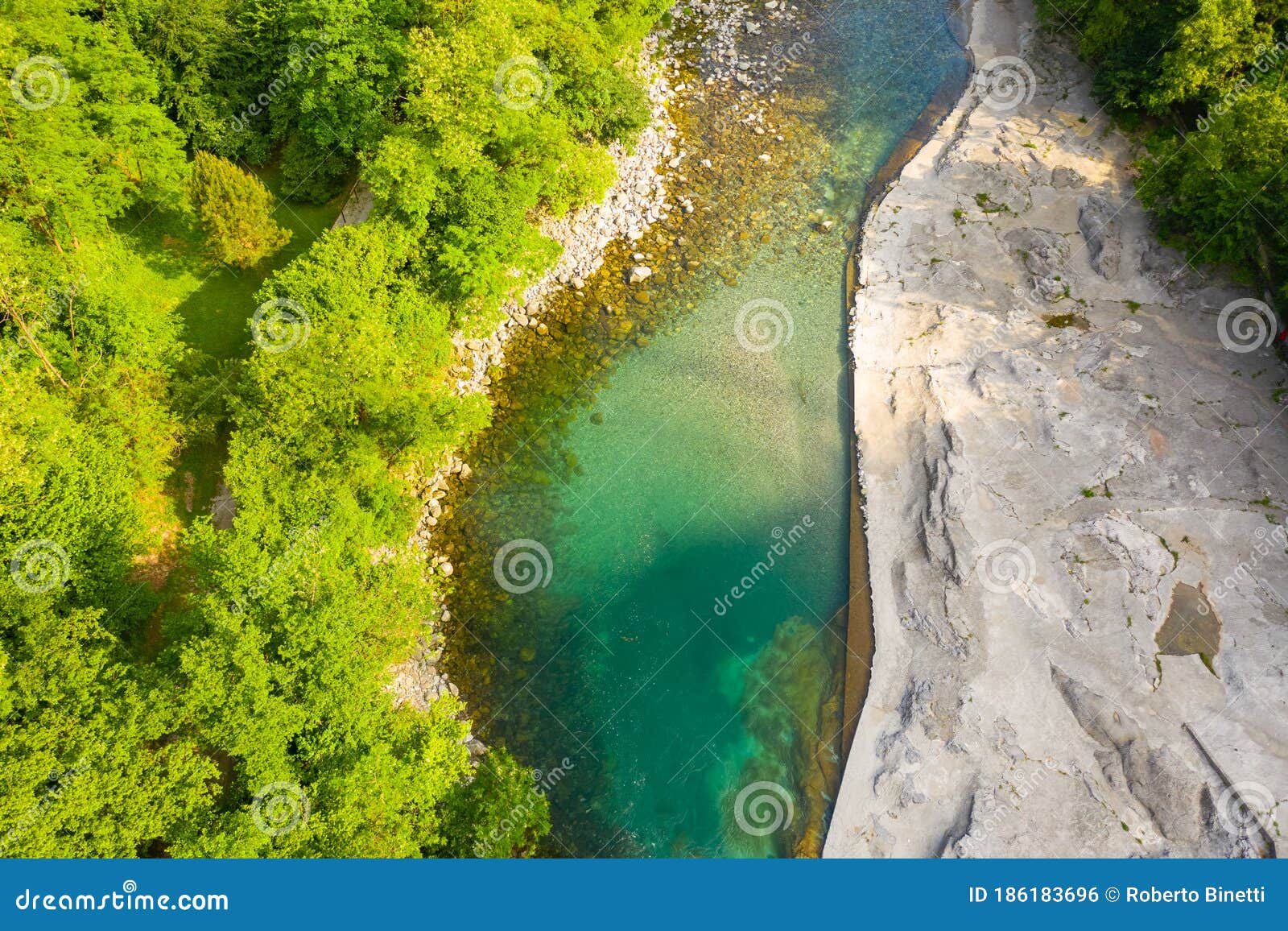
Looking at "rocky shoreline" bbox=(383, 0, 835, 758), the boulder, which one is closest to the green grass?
"rocky shoreline" bbox=(383, 0, 835, 758)

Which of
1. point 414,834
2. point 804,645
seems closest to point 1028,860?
point 804,645

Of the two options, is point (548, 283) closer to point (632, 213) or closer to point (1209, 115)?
point (632, 213)

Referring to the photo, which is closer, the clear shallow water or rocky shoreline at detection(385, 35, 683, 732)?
the clear shallow water

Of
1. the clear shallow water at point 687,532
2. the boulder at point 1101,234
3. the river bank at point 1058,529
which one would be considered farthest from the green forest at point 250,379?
the boulder at point 1101,234

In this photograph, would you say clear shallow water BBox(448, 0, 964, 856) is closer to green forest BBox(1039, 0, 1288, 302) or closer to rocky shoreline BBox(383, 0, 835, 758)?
rocky shoreline BBox(383, 0, 835, 758)

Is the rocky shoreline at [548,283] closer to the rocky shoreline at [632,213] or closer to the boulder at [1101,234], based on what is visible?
the rocky shoreline at [632,213]

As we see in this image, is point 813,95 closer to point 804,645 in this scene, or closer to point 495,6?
point 495,6
